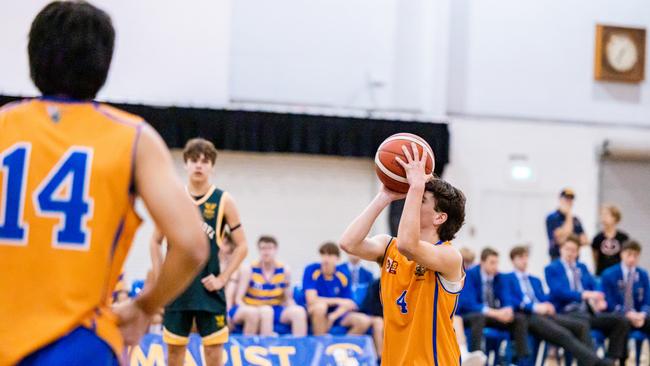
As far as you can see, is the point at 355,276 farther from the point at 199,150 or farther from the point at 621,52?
the point at 621,52

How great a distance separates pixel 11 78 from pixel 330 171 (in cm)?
481

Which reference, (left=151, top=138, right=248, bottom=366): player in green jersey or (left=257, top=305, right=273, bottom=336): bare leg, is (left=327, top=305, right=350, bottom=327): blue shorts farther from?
(left=151, top=138, right=248, bottom=366): player in green jersey

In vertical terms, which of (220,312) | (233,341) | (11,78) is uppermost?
(11,78)

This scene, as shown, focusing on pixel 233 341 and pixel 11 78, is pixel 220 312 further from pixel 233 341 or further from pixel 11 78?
pixel 11 78

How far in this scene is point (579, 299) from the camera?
396 inches

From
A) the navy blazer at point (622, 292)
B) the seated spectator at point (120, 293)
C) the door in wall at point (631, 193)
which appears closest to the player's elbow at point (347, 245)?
the seated spectator at point (120, 293)

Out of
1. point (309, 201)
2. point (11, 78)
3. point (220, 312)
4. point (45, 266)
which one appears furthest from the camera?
point (309, 201)

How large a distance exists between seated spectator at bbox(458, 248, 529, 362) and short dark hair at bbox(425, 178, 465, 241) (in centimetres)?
526

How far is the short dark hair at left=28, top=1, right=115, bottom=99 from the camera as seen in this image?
221 centimetres

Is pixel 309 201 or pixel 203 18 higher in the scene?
pixel 203 18

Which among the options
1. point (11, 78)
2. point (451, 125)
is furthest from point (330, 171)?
point (11, 78)

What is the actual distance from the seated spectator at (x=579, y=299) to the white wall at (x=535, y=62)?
438cm

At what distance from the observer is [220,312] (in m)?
6.23

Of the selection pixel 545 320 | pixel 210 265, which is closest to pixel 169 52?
pixel 545 320
